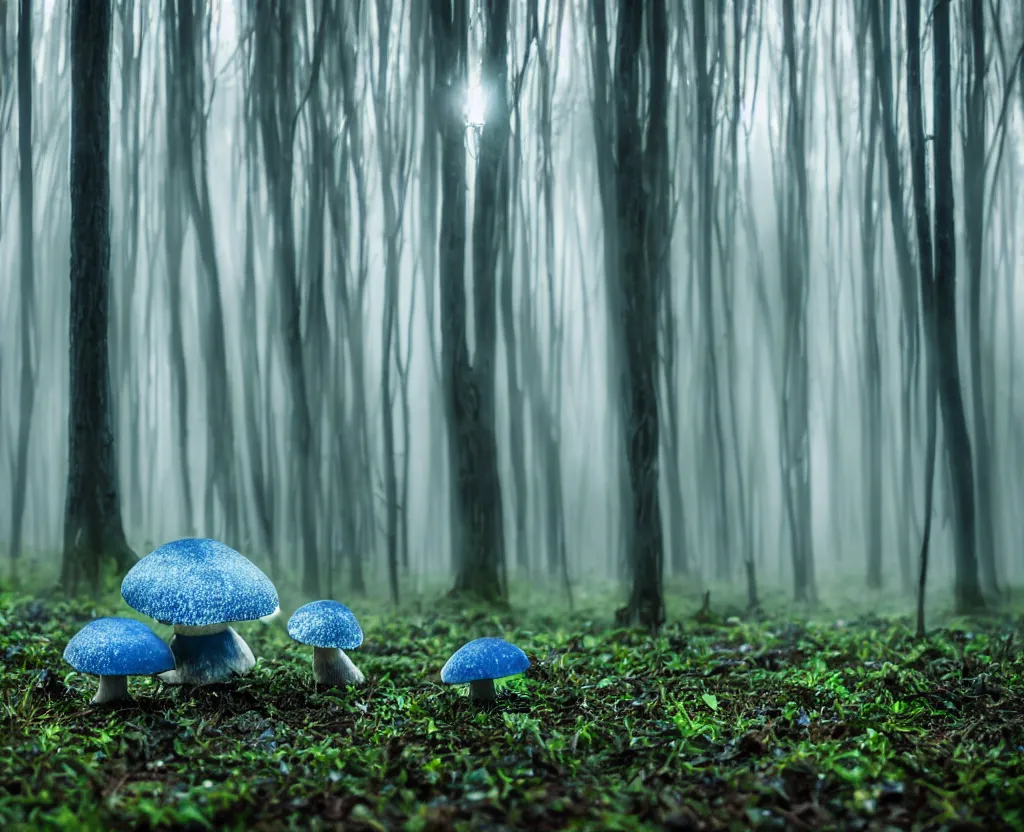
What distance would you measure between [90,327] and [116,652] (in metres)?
4.79

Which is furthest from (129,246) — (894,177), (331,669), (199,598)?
(894,177)

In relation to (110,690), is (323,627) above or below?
above

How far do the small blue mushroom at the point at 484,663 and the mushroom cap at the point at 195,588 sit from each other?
A: 3.48 ft

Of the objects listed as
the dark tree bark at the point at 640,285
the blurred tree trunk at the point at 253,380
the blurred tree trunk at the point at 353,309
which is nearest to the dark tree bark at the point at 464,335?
the dark tree bark at the point at 640,285

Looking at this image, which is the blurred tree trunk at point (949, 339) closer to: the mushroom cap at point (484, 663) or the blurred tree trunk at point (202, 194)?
the mushroom cap at point (484, 663)

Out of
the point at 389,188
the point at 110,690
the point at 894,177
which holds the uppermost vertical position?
the point at 389,188

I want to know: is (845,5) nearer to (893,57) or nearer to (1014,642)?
(893,57)

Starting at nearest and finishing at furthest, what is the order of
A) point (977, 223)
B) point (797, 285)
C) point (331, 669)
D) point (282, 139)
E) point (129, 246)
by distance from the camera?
point (331, 669), point (282, 139), point (977, 223), point (797, 285), point (129, 246)

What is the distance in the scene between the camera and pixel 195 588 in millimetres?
3959

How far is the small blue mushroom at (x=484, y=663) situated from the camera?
13.3 feet

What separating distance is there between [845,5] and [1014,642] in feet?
33.0

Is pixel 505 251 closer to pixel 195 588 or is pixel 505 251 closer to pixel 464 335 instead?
pixel 464 335

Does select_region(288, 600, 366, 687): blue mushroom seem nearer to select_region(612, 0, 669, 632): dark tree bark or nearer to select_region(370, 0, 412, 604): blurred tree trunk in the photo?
select_region(612, 0, 669, 632): dark tree bark

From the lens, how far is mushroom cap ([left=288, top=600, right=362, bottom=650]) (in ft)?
14.4
